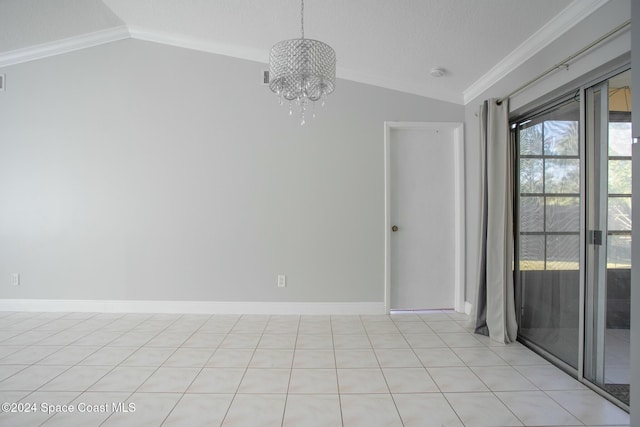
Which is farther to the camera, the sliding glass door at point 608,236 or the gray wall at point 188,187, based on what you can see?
the gray wall at point 188,187

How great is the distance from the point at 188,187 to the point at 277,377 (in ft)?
7.62

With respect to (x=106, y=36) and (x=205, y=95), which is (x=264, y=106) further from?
(x=106, y=36)

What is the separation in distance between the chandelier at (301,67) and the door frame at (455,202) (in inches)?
65.4

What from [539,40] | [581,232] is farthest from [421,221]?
[539,40]

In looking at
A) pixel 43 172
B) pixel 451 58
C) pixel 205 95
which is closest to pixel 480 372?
pixel 451 58

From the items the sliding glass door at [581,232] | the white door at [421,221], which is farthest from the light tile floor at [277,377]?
the white door at [421,221]

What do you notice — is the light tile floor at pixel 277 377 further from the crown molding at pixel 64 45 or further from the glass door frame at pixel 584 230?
the crown molding at pixel 64 45

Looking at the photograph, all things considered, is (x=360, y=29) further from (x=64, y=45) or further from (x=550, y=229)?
(x=64, y=45)

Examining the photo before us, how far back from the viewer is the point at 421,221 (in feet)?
12.2

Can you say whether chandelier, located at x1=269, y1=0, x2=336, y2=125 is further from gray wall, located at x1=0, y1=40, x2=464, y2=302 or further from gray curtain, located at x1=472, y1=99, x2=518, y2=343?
gray curtain, located at x1=472, y1=99, x2=518, y2=343

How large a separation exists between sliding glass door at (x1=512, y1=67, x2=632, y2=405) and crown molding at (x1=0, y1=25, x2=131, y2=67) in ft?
14.4

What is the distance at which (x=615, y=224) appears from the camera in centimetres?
201

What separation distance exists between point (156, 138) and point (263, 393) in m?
2.97

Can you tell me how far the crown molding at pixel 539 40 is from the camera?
6.71 feet
